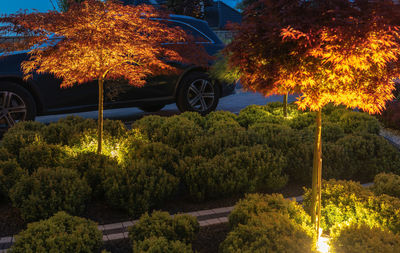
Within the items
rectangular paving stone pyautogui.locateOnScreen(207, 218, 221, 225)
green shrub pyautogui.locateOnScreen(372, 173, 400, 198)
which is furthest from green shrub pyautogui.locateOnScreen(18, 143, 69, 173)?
green shrub pyautogui.locateOnScreen(372, 173, 400, 198)

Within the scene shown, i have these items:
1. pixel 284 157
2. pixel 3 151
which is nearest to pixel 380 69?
pixel 284 157

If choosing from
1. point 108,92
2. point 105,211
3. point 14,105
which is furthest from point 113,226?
point 108,92

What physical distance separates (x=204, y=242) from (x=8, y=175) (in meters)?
2.61

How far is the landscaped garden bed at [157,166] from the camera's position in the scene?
4.48m

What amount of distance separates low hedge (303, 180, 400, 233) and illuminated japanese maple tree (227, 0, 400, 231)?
1.07 m

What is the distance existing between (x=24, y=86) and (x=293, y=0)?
20.8 ft

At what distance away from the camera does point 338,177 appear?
594 centimetres

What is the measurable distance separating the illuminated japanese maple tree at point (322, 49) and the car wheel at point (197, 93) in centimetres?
588

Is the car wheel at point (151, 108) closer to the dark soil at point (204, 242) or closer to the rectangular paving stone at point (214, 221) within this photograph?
the rectangular paving stone at point (214, 221)

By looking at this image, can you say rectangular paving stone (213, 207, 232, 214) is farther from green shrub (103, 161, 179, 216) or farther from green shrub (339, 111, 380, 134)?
green shrub (339, 111, 380, 134)

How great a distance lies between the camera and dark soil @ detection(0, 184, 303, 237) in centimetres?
426

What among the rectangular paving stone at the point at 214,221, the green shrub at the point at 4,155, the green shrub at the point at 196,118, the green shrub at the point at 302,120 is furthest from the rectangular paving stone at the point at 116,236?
the green shrub at the point at 302,120

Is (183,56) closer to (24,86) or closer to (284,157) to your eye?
(284,157)

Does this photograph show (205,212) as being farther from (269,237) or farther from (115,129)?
(115,129)
